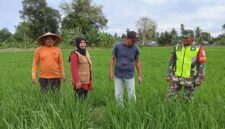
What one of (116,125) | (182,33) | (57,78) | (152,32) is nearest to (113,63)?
(57,78)

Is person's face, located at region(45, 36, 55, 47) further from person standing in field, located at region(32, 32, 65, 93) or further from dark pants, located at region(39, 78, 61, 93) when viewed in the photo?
dark pants, located at region(39, 78, 61, 93)

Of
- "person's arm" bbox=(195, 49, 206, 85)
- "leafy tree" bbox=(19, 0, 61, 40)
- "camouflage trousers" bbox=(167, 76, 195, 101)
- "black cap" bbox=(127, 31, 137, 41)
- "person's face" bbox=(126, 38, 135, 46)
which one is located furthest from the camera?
"leafy tree" bbox=(19, 0, 61, 40)

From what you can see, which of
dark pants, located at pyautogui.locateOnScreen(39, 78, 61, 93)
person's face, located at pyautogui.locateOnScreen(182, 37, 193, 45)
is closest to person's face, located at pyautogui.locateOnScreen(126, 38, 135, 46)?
person's face, located at pyautogui.locateOnScreen(182, 37, 193, 45)

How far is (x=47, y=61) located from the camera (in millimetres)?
5660

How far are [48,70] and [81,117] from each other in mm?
1790

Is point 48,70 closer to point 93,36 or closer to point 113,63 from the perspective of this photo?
point 113,63

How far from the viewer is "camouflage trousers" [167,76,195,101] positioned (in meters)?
5.18

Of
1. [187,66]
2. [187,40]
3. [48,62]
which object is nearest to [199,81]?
[187,66]

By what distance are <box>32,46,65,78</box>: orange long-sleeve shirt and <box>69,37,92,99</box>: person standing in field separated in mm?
460

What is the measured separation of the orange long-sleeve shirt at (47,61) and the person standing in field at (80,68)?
18.1 inches

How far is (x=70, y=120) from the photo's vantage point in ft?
12.8

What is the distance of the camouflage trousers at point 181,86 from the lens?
204 inches

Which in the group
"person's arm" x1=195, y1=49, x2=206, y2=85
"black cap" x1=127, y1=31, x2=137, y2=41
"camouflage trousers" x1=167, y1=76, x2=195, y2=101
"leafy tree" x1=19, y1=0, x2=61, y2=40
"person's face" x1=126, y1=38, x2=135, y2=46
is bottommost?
"camouflage trousers" x1=167, y1=76, x2=195, y2=101

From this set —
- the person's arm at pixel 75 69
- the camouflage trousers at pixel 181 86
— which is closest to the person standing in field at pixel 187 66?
the camouflage trousers at pixel 181 86
